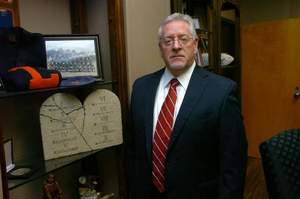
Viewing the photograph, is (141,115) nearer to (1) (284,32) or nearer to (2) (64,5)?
(2) (64,5)

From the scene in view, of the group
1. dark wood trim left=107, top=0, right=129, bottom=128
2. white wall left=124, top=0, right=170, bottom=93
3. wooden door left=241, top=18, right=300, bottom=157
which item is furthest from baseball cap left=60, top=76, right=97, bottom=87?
wooden door left=241, top=18, right=300, bottom=157

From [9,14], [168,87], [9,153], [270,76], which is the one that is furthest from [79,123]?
[270,76]

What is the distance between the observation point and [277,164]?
1.27 m

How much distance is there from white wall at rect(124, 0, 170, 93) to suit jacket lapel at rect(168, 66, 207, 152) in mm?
357

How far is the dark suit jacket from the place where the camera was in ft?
4.69

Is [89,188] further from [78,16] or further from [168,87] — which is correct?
[78,16]

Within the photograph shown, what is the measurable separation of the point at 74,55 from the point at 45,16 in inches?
10.8

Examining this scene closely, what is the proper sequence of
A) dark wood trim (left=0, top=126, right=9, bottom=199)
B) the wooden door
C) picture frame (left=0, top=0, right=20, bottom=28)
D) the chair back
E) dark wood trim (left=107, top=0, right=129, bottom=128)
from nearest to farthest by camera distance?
dark wood trim (left=0, top=126, right=9, bottom=199)
the chair back
picture frame (left=0, top=0, right=20, bottom=28)
dark wood trim (left=107, top=0, right=129, bottom=128)
the wooden door

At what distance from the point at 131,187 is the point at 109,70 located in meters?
0.65

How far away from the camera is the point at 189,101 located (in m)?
1.45

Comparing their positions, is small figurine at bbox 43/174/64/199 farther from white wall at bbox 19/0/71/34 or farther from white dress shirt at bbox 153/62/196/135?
white wall at bbox 19/0/71/34

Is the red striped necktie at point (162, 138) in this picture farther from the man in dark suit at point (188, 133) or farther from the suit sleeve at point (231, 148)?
the suit sleeve at point (231, 148)

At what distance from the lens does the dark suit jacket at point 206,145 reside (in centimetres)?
143

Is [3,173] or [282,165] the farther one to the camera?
[282,165]
